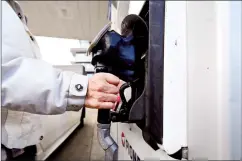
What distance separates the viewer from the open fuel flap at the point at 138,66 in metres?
0.44

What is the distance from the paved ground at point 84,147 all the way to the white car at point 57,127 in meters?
0.06

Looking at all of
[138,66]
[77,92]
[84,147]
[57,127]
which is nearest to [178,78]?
[138,66]

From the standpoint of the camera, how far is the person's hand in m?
0.51

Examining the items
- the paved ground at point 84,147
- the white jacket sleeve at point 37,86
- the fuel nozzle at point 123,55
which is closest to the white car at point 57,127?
the paved ground at point 84,147

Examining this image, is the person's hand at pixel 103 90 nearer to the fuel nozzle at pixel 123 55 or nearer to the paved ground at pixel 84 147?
the fuel nozzle at pixel 123 55

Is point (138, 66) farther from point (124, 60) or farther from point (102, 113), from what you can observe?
point (102, 113)

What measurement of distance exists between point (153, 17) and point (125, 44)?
0.36 ft

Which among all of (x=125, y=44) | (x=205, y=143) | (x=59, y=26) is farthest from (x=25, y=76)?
(x=59, y=26)

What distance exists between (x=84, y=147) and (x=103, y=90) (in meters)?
0.91

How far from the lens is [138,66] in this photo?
0.54 m

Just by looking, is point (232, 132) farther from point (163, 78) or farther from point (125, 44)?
point (125, 44)

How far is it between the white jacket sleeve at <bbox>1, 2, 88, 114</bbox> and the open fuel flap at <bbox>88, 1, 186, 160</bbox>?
0.29ft

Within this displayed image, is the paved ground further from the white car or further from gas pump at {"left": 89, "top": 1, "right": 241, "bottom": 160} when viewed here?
gas pump at {"left": 89, "top": 1, "right": 241, "bottom": 160}

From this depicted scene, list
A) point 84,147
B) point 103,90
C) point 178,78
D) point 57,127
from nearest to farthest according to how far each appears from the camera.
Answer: point 178,78, point 103,90, point 84,147, point 57,127
